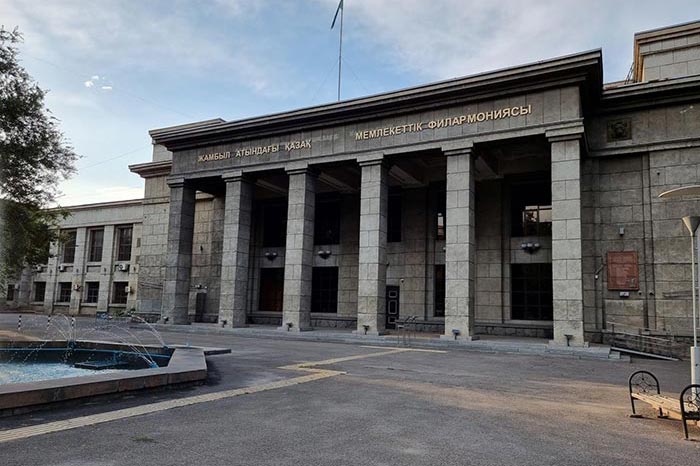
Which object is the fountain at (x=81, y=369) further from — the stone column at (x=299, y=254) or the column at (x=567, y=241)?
the column at (x=567, y=241)

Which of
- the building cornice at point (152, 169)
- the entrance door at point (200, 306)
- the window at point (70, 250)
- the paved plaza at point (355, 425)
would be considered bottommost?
the paved plaza at point (355, 425)

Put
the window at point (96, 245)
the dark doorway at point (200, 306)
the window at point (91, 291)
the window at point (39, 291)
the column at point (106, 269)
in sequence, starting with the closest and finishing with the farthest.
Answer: the dark doorway at point (200, 306), the column at point (106, 269), the window at point (91, 291), the window at point (96, 245), the window at point (39, 291)

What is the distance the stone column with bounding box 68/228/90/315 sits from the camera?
139 feet

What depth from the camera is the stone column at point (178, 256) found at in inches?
1161

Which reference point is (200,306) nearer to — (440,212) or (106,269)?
(106,269)

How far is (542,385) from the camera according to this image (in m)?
12.0

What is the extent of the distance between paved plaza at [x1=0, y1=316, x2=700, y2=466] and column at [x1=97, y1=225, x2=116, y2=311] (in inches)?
1275

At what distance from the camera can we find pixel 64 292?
1753 inches

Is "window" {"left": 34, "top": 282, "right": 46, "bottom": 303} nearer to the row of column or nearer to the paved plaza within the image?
the row of column

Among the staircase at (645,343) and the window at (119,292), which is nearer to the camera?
the staircase at (645,343)

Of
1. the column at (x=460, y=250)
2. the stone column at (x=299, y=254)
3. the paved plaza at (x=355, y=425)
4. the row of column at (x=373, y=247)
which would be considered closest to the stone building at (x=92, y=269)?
the row of column at (x=373, y=247)

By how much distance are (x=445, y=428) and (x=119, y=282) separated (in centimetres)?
3886

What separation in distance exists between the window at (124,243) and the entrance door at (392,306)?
2323 centimetres

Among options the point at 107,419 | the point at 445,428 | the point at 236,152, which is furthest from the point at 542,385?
the point at 236,152
